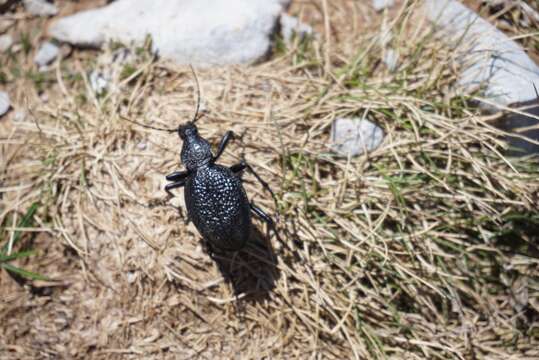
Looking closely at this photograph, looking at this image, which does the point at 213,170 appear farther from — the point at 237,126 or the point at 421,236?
the point at 421,236

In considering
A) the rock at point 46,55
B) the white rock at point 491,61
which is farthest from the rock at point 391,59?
the rock at point 46,55

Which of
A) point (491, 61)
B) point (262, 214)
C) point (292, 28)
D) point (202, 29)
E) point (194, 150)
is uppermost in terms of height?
point (491, 61)

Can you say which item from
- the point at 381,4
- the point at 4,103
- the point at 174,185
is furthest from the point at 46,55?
the point at 381,4

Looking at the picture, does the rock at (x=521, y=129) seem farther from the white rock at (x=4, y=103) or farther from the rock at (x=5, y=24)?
the rock at (x=5, y=24)

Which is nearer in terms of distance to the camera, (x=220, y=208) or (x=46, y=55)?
(x=220, y=208)

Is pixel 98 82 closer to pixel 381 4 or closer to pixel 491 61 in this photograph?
pixel 381 4

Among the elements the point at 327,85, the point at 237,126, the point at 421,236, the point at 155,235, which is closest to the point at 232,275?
the point at 155,235

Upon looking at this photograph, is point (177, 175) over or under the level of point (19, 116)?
over
